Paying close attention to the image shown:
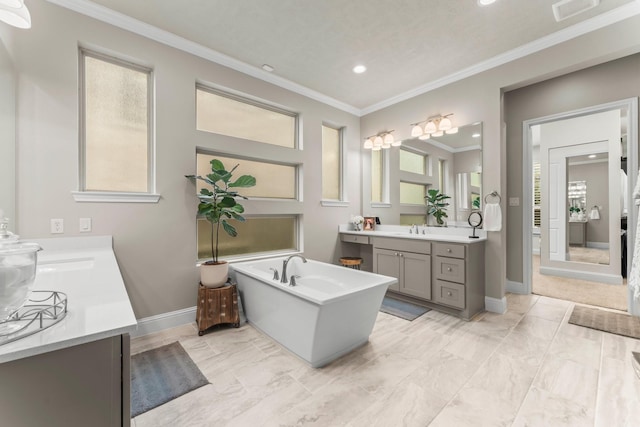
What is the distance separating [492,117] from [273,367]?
3.48m

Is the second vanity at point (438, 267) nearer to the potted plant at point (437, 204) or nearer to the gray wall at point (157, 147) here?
the potted plant at point (437, 204)

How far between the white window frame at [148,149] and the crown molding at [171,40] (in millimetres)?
293

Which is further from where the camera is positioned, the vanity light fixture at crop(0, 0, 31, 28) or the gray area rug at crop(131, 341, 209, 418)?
the gray area rug at crop(131, 341, 209, 418)

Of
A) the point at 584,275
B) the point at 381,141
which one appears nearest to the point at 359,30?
the point at 381,141

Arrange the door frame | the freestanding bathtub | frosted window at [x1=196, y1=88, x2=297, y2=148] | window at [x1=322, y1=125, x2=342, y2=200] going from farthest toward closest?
window at [x1=322, y1=125, x2=342, y2=200] → frosted window at [x1=196, y1=88, x2=297, y2=148] → the door frame → the freestanding bathtub

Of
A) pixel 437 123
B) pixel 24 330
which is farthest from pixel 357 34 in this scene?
pixel 24 330

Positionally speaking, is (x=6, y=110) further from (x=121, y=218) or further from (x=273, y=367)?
(x=273, y=367)

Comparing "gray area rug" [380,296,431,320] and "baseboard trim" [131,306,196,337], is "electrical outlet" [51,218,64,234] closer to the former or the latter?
"baseboard trim" [131,306,196,337]

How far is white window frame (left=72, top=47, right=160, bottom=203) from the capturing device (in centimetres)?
235

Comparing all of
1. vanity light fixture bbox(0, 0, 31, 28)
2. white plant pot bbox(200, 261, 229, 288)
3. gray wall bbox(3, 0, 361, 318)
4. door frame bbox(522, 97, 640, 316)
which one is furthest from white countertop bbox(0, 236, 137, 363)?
door frame bbox(522, 97, 640, 316)

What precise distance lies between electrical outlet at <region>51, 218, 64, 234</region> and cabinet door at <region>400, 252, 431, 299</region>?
11.3ft

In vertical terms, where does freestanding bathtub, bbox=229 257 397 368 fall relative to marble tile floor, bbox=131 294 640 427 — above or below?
above

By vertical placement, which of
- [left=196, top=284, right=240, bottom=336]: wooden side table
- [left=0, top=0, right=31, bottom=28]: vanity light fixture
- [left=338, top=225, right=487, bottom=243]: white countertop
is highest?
[left=0, top=0, right=31, bottom=28]: vanity light fixture

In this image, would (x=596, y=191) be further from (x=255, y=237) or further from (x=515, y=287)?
(x=255, y=237)
